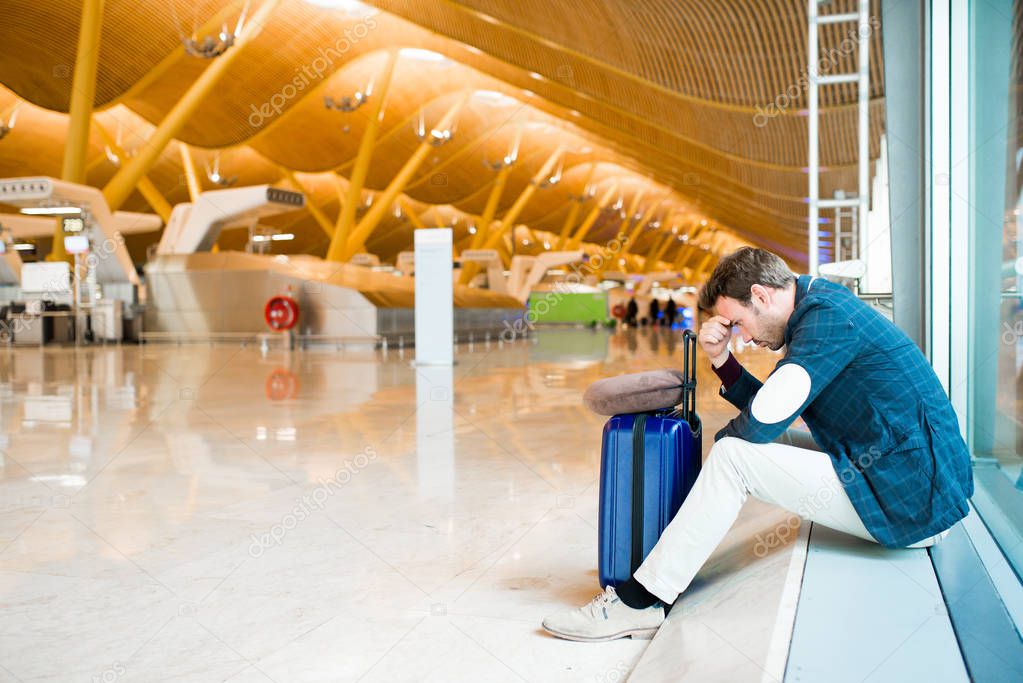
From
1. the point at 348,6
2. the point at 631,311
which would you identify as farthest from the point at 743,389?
the point at 631,311

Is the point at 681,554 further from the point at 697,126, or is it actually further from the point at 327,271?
the point at 327,271

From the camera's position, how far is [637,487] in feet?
8.82

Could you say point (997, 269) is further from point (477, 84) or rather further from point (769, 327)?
point (477, 84)

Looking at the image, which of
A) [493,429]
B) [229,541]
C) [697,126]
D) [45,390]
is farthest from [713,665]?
[697,126]

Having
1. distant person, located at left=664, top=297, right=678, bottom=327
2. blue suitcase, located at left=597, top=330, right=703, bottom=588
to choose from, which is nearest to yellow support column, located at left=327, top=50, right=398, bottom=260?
distant person, located at left=664, top=297, right=678, bottom=327

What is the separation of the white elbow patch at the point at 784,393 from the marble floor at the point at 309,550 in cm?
51

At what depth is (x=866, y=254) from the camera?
20.3 feet

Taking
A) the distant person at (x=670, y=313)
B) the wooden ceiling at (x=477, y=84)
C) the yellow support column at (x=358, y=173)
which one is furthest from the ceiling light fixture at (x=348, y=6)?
the distant person at (x=670, y=313)

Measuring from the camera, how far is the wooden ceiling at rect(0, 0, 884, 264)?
17.3m

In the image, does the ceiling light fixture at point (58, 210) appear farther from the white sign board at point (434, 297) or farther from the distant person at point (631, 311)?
the distant person at point (631, 311)

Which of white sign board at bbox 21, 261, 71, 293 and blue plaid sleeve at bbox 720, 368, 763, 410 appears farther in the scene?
white sign board at bbox 21, 261, 71, 293

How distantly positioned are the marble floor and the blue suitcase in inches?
9.5

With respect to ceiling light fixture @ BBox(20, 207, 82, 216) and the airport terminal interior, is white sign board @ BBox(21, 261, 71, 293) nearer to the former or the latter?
ceiling light fixture @ BBox(20, 207, 82, 216)

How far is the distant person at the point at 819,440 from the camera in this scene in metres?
2.36
